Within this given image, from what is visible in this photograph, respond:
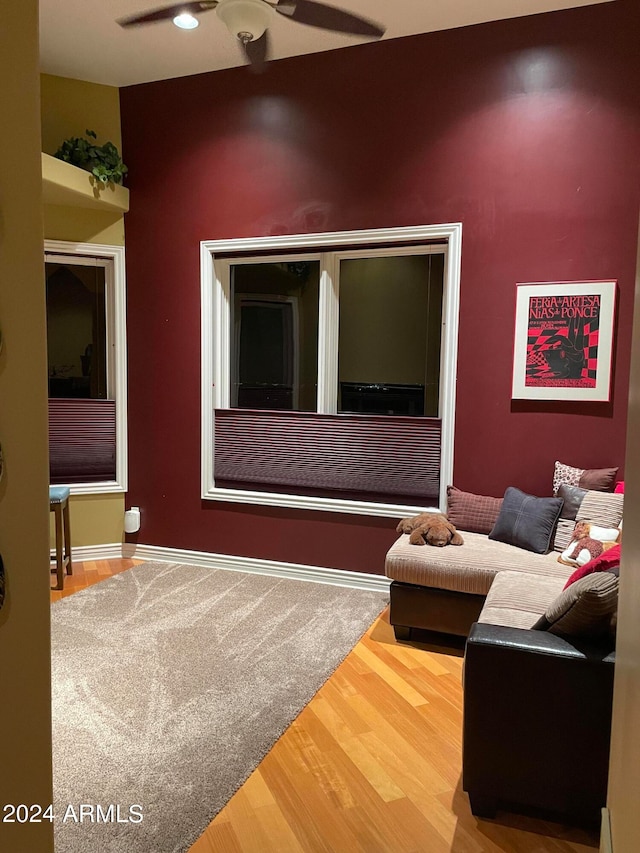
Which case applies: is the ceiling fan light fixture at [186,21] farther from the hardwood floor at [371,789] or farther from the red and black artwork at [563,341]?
the hardwood floor at [371,789]

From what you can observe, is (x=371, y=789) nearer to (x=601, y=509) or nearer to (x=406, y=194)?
(x=601, y=509)

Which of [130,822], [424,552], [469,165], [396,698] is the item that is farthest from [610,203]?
[130,822]

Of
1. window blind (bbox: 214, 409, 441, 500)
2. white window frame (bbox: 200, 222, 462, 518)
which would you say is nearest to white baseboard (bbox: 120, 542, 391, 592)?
white window frame (bbox: 200, 222, 462, 518)

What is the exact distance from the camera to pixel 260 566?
4.32m

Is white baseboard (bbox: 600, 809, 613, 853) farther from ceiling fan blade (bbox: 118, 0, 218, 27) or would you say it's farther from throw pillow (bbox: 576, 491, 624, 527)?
ceiling fan blade (bbox: 118, 0, 218, 27)

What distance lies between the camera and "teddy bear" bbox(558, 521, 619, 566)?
9.72ft

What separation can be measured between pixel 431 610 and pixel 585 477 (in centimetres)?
116

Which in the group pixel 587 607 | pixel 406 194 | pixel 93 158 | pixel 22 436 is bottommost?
pixel 587 607

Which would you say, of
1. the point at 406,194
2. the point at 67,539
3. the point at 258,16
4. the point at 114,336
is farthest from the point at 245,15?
the point at 67,539

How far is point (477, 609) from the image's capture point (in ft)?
10.1

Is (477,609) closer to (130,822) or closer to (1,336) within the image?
(130,822)

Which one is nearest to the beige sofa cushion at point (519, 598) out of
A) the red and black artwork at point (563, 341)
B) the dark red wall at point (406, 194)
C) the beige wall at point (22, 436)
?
the dark red wall at point (406, 194)

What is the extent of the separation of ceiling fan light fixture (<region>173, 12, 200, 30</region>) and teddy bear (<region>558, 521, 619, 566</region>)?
3.57m

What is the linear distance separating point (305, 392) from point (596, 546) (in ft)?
7.12
